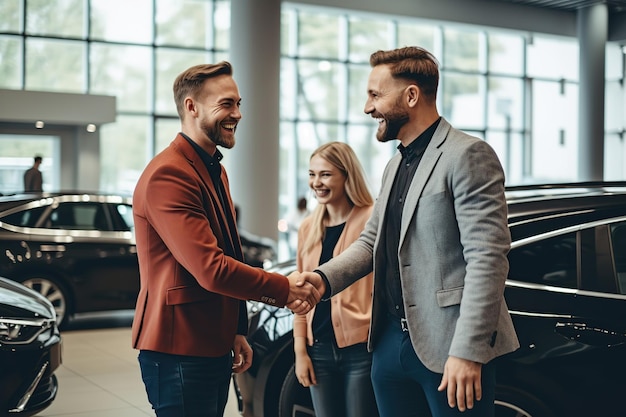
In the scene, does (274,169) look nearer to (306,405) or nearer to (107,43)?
(107,43)

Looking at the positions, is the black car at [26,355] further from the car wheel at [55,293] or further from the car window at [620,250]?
the car wheel at [55,293]

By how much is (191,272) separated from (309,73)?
17623mm

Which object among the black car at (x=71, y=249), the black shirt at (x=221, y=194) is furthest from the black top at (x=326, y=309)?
the black car at (x=71, y=249)

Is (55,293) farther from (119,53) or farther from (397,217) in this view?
(119,53)

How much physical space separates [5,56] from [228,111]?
15.5m

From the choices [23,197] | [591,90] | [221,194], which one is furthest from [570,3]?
[221,194]

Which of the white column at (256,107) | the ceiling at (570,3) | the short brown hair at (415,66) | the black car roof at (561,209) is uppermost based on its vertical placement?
the ceiling at (570,3)

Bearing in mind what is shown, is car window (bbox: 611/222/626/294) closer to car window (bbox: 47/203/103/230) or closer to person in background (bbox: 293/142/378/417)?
person in background (bbox: 293/142/378/417)

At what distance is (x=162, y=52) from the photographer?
60.7 feet

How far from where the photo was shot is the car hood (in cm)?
513

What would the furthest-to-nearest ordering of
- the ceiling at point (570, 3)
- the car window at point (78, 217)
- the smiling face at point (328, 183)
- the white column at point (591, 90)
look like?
the white column at point (591, 90), the ceiling at point (570, 3), the car window at point (78, 217), the smiling face at point (328, 183)

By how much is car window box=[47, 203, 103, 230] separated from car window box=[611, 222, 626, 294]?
7079 millimetres

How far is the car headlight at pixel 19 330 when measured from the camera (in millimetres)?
4910

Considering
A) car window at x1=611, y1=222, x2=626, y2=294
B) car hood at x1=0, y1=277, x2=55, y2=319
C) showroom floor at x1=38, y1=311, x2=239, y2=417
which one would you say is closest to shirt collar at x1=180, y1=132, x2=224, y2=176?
car window at x1=611, y1=222, x2=626, y2=294
